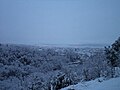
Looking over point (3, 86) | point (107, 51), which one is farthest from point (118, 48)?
point (3, 86)

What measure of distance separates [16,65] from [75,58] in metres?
36.7

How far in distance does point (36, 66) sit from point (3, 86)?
2765 centimetres

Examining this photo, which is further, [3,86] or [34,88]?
[3,86]

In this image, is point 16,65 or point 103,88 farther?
point 16,65

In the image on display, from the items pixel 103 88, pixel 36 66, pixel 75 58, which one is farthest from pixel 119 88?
pixel 75 58

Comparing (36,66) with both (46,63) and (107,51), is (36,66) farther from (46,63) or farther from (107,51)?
(107,51)

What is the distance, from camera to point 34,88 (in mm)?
32375

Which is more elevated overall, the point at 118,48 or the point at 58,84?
the point at 118,48

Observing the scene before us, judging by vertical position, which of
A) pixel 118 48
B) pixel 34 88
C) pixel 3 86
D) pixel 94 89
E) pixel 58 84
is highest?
pixel 118 48

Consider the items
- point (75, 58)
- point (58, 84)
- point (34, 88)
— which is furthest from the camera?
point (75, 58)

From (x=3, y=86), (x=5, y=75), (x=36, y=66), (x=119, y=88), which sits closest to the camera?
(x=119, y=88)

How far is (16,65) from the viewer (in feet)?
220

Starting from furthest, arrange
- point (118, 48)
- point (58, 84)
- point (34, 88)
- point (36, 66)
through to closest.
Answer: point (36, 66) < point (34, 88) < point (118, 48) < point (58, 84)

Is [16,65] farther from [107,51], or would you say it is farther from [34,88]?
[107,51]
